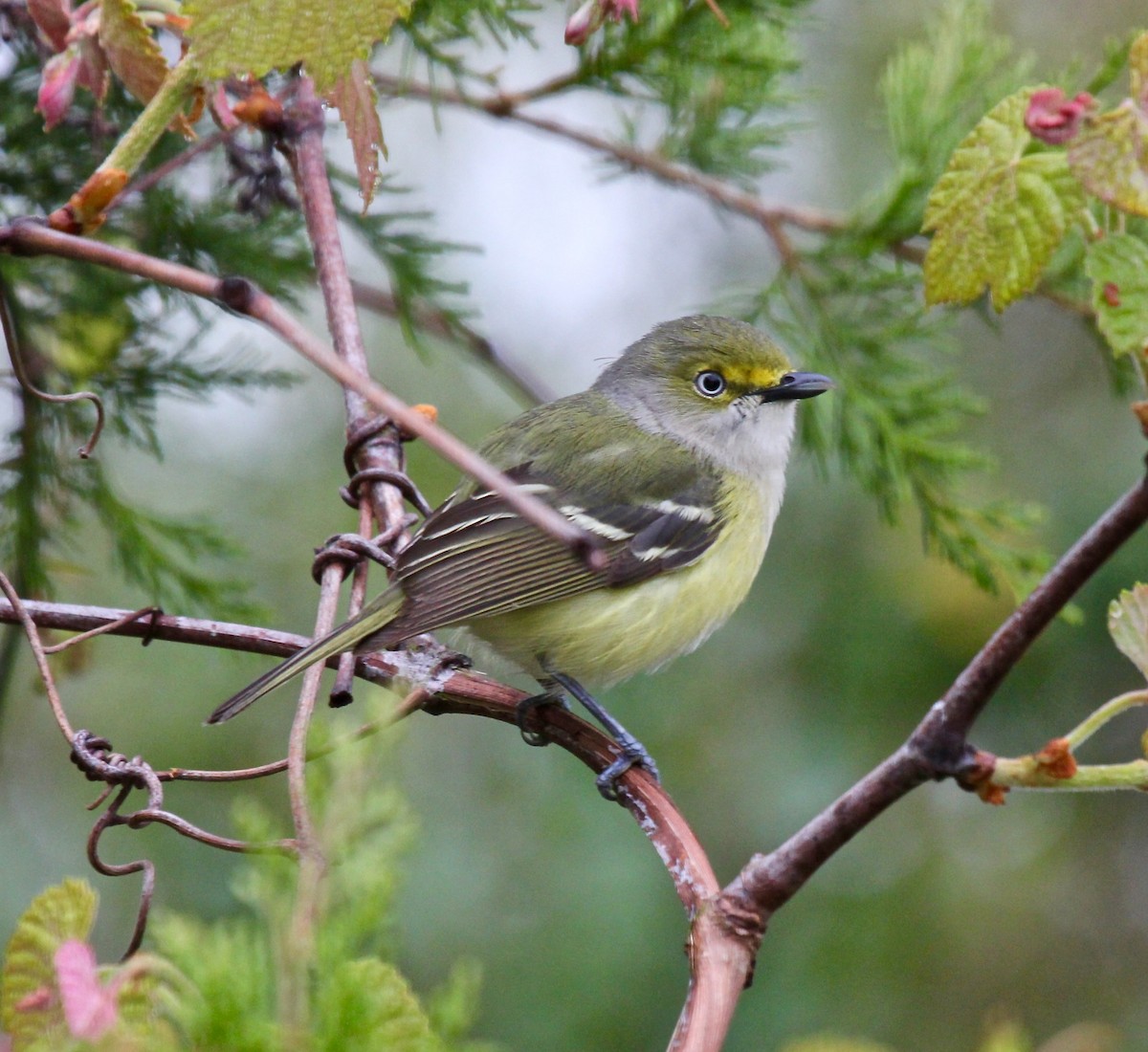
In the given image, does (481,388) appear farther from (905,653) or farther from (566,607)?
(566,607)

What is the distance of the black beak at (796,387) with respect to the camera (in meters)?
2.72

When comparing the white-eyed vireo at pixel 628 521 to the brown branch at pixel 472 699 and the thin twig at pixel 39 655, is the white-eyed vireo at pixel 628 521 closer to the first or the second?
the brown branch at pixel 472 699

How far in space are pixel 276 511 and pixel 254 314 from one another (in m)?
3.73

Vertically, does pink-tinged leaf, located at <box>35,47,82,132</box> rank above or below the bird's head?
above

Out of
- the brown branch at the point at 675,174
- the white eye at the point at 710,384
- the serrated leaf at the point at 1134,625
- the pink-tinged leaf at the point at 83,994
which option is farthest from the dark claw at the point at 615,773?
the white eye at the point at 710,384

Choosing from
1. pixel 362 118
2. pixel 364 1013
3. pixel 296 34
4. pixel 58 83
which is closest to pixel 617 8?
pixel 362 118

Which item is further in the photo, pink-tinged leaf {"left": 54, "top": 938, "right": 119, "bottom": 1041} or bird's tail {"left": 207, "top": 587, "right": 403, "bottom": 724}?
bird's tail {"left": 207, "top": 587, "right": 403, "bottom": 724}

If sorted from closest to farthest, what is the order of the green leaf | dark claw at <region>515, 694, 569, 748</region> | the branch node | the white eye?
the green leaf
the branch node
dark claw at <region>515, 694, 569, 748</region>
the white eye

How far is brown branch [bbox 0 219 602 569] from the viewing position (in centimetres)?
94

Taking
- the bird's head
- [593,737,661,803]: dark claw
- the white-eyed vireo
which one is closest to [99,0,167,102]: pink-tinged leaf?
the white-eyed vireo

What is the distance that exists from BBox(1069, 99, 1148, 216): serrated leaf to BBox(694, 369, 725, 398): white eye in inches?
78.8

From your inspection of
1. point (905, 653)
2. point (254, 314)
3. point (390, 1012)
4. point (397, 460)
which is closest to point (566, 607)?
point (397, 460)

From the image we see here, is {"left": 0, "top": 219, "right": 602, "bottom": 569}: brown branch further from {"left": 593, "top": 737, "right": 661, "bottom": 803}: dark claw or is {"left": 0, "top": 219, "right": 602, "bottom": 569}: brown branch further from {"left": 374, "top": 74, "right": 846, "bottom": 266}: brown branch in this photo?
{"left": 374, "top": 74, "right": 846, "bottom": 266}: brown branch

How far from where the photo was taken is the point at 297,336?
111 cm
